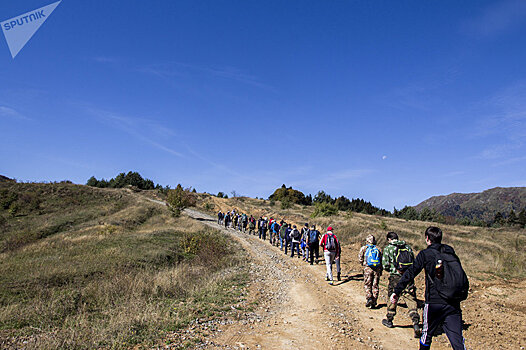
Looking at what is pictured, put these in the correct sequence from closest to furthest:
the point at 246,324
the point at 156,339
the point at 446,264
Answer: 1. the point at 446,264
2. the point at 156,339
3. the point at 246,324

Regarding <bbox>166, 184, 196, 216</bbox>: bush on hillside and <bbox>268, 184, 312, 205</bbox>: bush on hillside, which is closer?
<bbox>166, 184, 196, 216</bbox>: bush on hillside

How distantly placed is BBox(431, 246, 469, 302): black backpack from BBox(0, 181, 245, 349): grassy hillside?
5.42 m

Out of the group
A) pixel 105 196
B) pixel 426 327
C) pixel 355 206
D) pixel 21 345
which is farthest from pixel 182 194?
pixel 355 206

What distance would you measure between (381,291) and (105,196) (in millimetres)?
56483

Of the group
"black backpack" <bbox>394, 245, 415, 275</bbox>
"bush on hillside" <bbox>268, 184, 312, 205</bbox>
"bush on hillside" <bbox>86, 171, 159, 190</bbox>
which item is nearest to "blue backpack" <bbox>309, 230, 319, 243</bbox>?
"black backpack" <bbox>394, 245, 415, 275</bbox>

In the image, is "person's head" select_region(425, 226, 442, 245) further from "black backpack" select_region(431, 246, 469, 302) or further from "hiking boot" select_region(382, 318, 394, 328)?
"hiking boot" select_region(382, 318, 394, 328)

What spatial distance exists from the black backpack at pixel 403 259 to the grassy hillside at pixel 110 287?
15.8 ft

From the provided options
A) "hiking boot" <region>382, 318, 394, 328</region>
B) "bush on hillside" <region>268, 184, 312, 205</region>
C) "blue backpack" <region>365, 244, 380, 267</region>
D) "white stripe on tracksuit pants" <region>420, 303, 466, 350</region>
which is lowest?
"hiking boot" <region>382, 318, 394, 328</region>

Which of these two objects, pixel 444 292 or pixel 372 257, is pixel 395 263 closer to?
pixel 372 257

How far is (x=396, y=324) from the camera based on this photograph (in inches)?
281

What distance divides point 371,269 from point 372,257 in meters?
0.33

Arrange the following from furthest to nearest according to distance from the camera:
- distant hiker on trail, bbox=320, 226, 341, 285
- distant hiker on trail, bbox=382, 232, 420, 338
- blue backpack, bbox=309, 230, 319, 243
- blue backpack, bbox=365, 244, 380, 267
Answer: blue backpack, bbox=309, 230, 319, 243 < distant hiker on trail, bbox=320, 226, 341, 285 < blue backpack, bbox=365, 244, 380, 267 < distant hiker on trail, bbox=382, 232, 420, 338

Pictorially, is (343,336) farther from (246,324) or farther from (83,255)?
(83,255)

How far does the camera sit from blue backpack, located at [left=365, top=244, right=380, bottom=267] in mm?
7945
